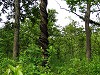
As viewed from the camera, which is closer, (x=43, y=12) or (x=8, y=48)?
(x=43, y=12)

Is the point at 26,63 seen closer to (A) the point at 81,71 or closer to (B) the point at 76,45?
(A) the point at 81,71

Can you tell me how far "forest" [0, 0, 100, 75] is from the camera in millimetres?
5906

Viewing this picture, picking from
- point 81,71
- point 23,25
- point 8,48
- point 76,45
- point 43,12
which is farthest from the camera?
point 76,45

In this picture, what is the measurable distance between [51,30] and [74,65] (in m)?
39.2

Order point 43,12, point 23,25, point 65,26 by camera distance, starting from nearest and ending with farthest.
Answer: point 43,12, point 23,25, point 65,26

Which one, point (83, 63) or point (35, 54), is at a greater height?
point (35, 54)

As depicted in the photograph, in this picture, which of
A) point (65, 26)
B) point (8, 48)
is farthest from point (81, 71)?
point (65, 26)

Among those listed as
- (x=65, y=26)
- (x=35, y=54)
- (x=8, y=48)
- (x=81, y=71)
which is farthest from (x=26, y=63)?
(x=65, y=26)

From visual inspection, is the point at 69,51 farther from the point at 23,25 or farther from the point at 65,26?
the point at 23,25

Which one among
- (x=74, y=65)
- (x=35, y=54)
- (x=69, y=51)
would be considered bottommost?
(x=69, y=51)

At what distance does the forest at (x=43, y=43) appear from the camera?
5.91 meters

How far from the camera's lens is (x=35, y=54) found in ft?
20.0

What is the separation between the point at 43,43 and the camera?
6953 mm

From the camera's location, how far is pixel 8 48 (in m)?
38.2
